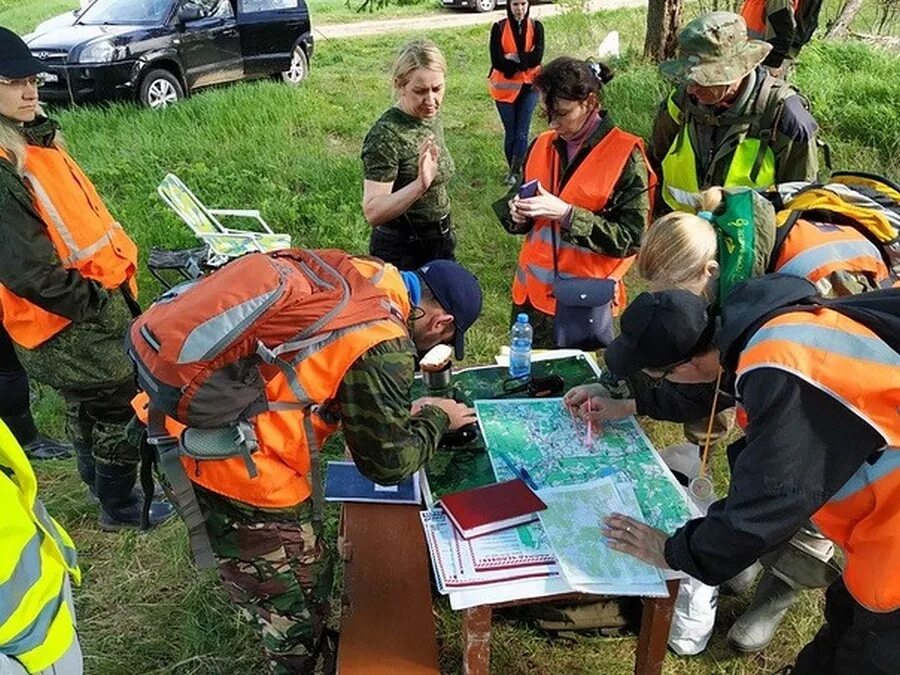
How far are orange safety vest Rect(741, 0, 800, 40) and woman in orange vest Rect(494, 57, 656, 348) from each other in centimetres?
319

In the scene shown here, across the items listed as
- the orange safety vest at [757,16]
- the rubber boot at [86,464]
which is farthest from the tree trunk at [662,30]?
the rubber boot at [86,464]

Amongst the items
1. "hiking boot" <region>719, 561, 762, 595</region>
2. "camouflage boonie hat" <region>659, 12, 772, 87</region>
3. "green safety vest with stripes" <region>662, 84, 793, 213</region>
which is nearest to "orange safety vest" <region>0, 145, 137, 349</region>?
"green safety vest with stripes" <region>662, 84, 793, 213</region>

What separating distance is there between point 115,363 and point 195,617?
3.46ft

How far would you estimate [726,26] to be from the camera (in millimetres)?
3219

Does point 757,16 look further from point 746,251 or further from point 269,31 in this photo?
point 269,31

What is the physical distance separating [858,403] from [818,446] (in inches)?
4.5

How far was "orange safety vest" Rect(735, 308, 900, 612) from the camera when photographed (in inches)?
57.2

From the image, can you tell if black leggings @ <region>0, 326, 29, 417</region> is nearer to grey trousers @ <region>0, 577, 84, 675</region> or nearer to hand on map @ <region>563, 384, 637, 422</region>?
grey trousers @ <region>0, 577, 84, 675</region>

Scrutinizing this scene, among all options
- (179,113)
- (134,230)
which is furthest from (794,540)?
(179,113)

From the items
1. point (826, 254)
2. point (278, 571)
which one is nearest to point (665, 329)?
point (826, 254)

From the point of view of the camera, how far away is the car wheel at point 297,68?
403 inches

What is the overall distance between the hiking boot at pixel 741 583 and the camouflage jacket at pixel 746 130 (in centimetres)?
162

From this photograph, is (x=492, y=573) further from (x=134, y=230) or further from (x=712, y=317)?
(x=134, y=230)

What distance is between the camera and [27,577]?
158 centimetres
